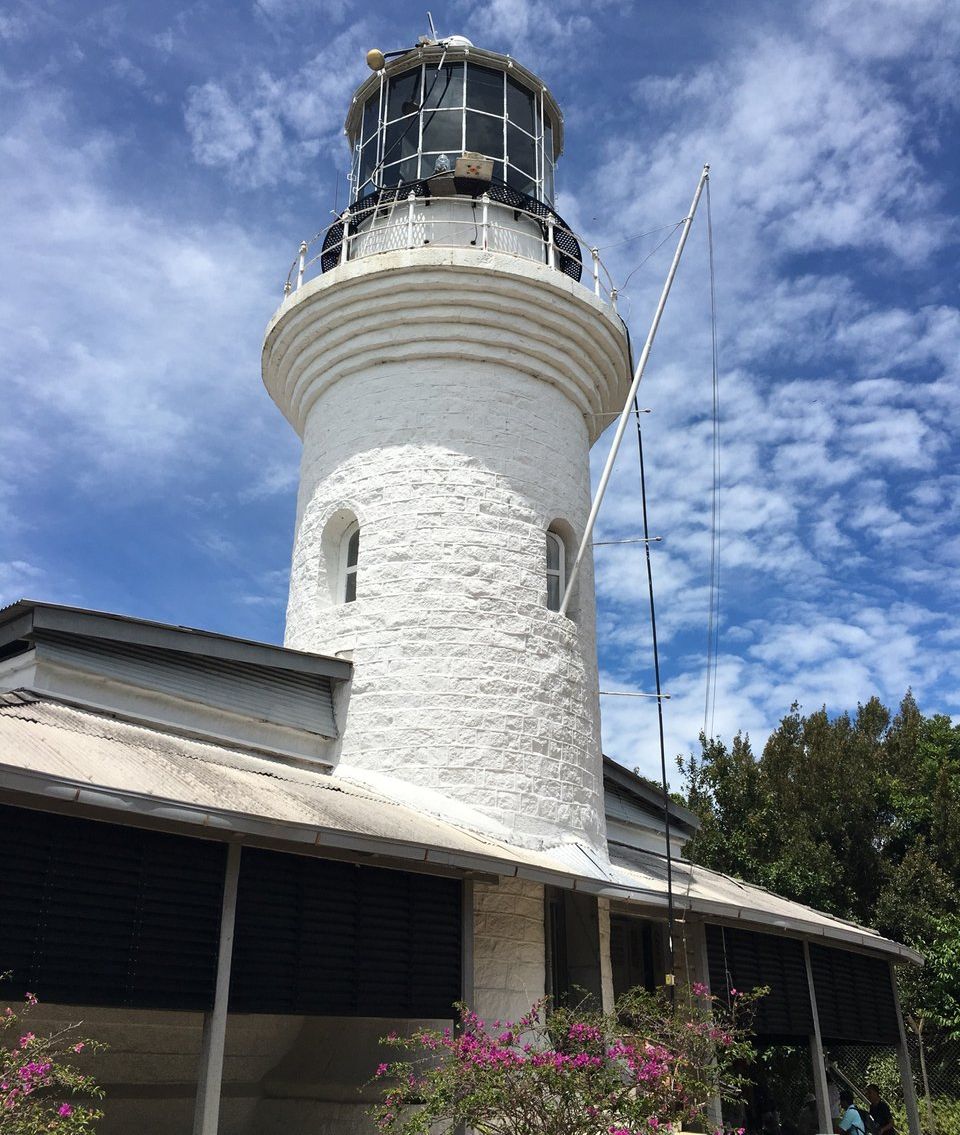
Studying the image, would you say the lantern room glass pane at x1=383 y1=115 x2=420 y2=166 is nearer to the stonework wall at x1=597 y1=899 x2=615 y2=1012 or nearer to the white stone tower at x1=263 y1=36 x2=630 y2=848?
the white stone tower at x1=263 y1=36 x2=630 y2=848

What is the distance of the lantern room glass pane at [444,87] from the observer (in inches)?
542

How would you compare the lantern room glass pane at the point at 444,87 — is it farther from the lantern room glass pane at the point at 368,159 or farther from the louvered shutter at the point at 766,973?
the louvered shutter at the point at 766,973

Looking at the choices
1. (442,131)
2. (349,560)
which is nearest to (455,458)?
(349,560)

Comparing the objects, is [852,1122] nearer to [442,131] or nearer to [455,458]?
[455,458]

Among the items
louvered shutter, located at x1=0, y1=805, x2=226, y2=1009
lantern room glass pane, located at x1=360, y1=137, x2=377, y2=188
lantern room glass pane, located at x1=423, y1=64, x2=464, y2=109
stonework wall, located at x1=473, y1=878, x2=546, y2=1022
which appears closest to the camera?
louvered shutter, located at x1=0, y1=805, x2=226, y2=1009

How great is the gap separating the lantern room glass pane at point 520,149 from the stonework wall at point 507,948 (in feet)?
29.1

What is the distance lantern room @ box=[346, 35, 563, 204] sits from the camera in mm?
13578

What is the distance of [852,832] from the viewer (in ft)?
84.9

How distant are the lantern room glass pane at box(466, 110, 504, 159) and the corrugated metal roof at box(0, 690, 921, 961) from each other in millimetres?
7921

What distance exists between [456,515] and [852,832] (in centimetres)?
1844

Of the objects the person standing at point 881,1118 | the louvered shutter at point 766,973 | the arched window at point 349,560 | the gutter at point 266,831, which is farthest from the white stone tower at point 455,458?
the person standing at point 881,1118

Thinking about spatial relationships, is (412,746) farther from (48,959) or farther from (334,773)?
(48,959)

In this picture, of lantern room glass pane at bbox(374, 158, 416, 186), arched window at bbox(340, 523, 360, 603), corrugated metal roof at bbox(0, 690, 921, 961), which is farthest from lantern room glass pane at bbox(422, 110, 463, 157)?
corrugated metal roof at bbox(0, 690, 921, 961)

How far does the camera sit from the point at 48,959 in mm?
6168
